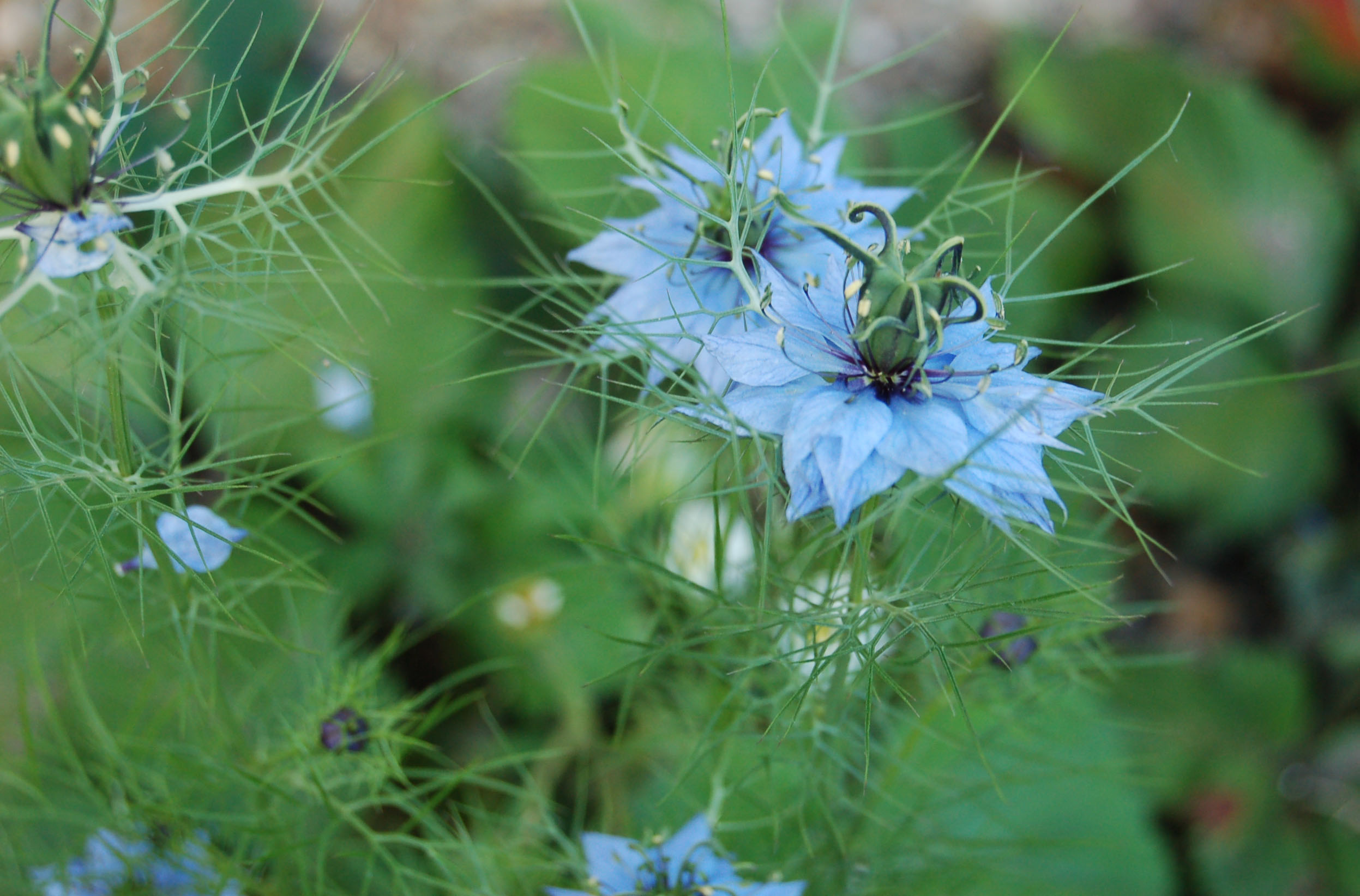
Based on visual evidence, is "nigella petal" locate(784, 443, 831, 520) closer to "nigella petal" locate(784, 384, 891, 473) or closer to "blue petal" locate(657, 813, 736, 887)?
"nigella petal" locate(784, 384, 891, 473)

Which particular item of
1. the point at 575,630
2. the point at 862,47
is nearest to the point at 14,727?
the point at 575,630

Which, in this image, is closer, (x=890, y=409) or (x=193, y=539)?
(x=890, y=409)

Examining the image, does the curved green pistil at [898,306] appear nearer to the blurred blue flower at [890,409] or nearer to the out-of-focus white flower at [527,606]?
the blurred blue flower at [890,409]

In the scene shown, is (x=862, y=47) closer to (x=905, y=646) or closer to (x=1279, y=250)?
(x=1279, y=250)

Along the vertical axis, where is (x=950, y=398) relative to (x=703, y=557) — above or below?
above

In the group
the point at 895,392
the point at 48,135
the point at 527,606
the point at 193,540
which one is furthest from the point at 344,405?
the point at 895,392

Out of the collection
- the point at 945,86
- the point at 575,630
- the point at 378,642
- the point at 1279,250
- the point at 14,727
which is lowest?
the point at 14,727

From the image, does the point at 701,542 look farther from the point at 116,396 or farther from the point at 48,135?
the point at 48,135
